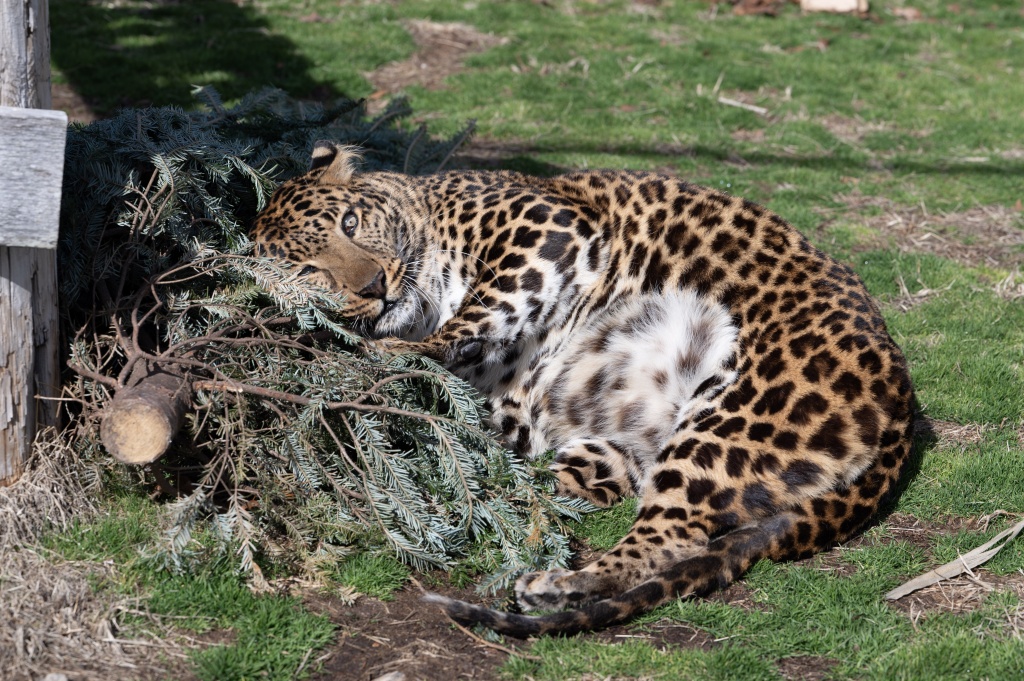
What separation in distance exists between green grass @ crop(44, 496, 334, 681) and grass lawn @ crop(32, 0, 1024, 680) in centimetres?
1

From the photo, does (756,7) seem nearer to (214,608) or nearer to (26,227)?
(26,227)

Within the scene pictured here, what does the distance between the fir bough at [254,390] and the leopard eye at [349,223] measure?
0.55 meters

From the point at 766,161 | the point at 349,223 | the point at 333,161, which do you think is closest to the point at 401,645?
the point at 349,223

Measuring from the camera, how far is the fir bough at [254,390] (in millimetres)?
4883

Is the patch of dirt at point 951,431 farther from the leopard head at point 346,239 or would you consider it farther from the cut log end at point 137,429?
the cut log end at point 137,429

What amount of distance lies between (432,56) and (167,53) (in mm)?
3177

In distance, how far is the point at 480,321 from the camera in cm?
571

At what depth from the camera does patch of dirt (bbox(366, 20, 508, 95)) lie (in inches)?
476

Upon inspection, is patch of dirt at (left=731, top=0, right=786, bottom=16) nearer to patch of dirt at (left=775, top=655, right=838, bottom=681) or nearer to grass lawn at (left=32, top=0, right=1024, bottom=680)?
grass lawn at (left=32, top=0, right=1024, bottom=680)

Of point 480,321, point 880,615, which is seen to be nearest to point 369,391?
point 480,321

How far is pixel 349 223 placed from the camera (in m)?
5.82

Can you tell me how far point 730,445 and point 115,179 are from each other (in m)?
3.37

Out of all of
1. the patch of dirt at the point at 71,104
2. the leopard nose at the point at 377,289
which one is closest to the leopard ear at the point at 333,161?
the leopard nose at the point at 377,289

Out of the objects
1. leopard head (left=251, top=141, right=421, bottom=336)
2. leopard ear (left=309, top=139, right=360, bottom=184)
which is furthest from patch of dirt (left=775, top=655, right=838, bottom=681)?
leopard ear (left=309, top=139, right=360, bottom=184)
